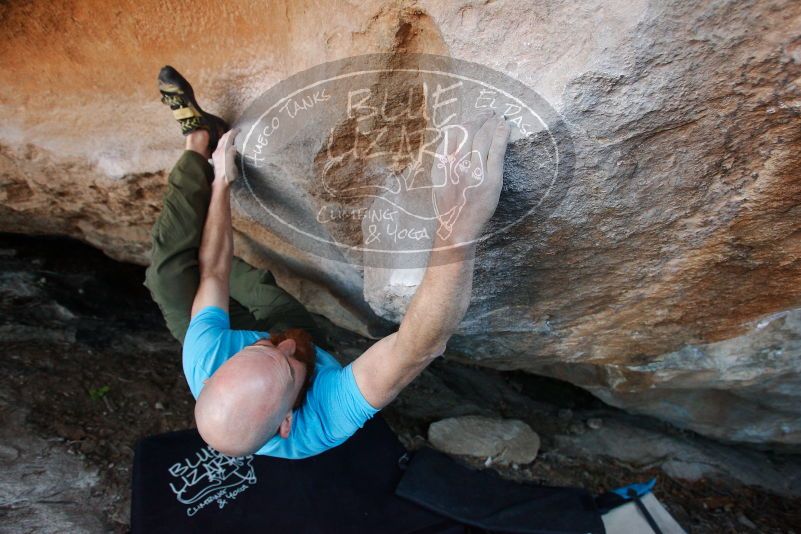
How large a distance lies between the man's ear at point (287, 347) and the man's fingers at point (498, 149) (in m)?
0.67

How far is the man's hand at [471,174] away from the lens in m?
0.93

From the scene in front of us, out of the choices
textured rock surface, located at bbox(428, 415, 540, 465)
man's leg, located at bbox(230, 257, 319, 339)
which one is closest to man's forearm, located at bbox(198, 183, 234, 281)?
A: man's leg, located at bbox(230, 257, 319, 339)

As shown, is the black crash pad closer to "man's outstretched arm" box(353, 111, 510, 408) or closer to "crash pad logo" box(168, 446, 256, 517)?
"crash pad logo" box(168, 446, 256, 517)

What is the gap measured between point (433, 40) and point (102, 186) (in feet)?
4.23

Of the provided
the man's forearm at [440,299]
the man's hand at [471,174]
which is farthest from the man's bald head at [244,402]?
the man's hand at [471,174]

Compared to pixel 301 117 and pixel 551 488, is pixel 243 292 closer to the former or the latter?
pixel 301 117

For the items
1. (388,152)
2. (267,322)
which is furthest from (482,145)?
(267,322)

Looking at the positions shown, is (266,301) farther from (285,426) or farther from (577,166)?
(577,166)

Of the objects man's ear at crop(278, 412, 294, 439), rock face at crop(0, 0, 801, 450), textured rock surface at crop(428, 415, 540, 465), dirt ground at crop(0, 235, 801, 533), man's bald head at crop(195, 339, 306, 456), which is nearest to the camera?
rock face at crop(0, 0, 801, 450)

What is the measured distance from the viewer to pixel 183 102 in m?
1.41

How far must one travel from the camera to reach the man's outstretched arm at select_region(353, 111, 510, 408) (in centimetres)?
94

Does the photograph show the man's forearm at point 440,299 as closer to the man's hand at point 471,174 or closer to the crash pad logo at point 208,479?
the man's hand at point 471,174

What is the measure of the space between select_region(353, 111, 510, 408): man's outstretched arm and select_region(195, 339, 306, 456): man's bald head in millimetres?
242

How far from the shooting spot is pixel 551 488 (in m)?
1.95
